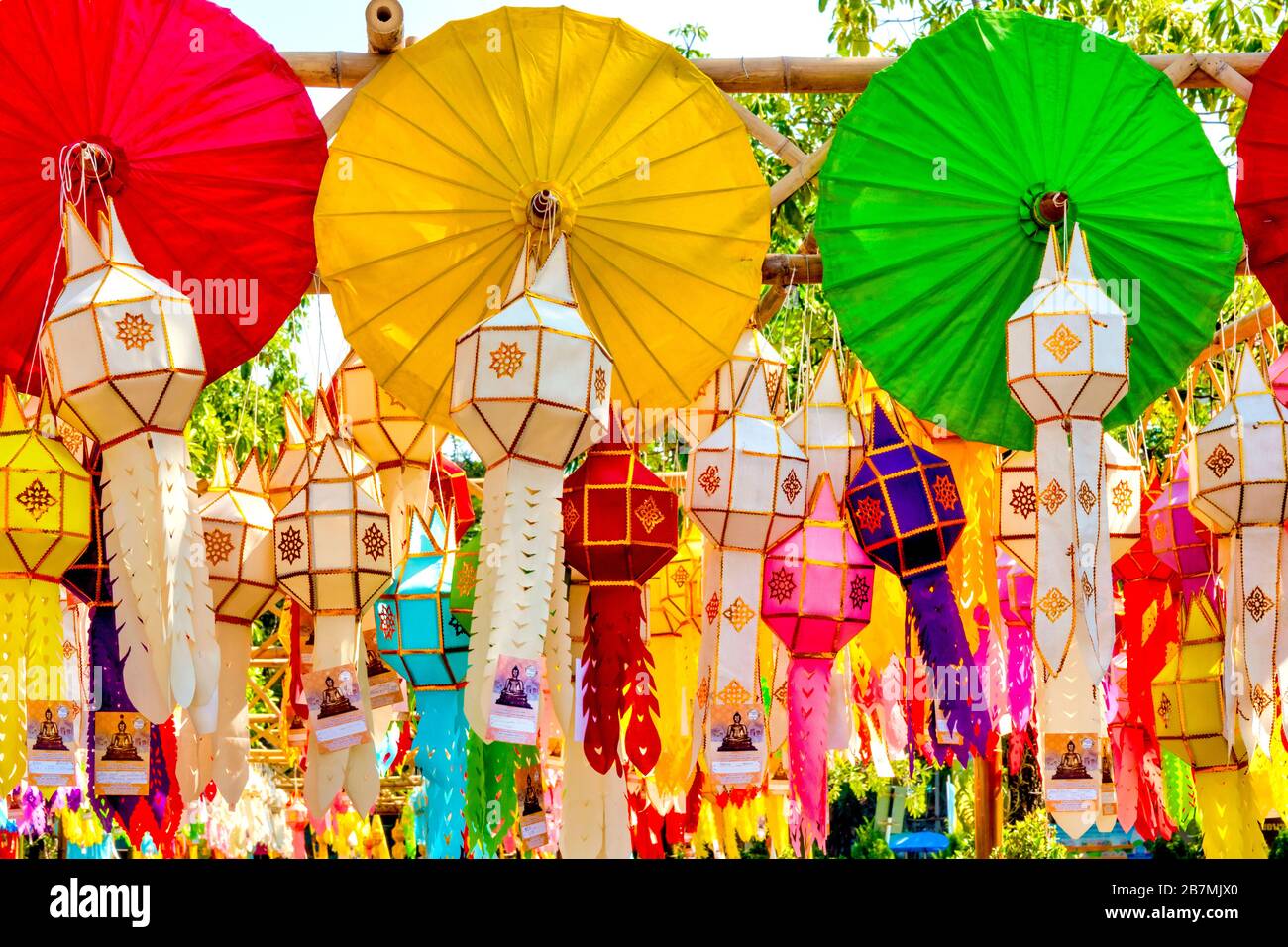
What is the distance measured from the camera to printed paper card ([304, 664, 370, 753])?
4.20 meters

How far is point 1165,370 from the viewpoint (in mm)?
4715

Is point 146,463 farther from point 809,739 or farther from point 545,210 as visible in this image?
point 809,739

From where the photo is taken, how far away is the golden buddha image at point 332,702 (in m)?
4.21

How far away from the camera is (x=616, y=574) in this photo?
4.32 meters

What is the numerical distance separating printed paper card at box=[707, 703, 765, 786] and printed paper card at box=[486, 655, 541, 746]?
1.96 ft

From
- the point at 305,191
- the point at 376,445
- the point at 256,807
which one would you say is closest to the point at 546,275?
the point at 305,191

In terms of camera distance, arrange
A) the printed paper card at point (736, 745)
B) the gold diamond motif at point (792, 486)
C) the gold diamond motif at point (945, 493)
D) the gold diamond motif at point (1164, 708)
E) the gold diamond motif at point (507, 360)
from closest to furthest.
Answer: the gold diamond motif at point (507, 360) → the printed paper card at point (736, 745) → the gold diamond motif at point (792, 486) → the gold diamond motif at point (945, 493) → the gold diamond motif at point (1164, 708)

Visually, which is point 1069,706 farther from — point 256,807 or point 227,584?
point 256,807

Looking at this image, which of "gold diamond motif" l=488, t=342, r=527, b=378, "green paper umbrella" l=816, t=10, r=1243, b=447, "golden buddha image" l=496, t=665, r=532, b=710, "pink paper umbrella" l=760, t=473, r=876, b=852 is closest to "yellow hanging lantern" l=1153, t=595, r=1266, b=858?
"green paper umbrella" l=816, t=10, r=1243, b=447

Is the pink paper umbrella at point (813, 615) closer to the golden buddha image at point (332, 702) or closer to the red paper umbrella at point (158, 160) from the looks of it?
the golden buddha image at point (332, 702)

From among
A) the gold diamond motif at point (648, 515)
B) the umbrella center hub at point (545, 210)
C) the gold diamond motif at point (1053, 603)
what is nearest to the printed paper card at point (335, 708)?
the gold diamond motif at point (648, 515)

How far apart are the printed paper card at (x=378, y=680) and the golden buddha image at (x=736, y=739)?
0.96m

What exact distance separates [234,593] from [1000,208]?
2.19 meters

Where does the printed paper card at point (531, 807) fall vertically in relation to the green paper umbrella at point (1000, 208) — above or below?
below
